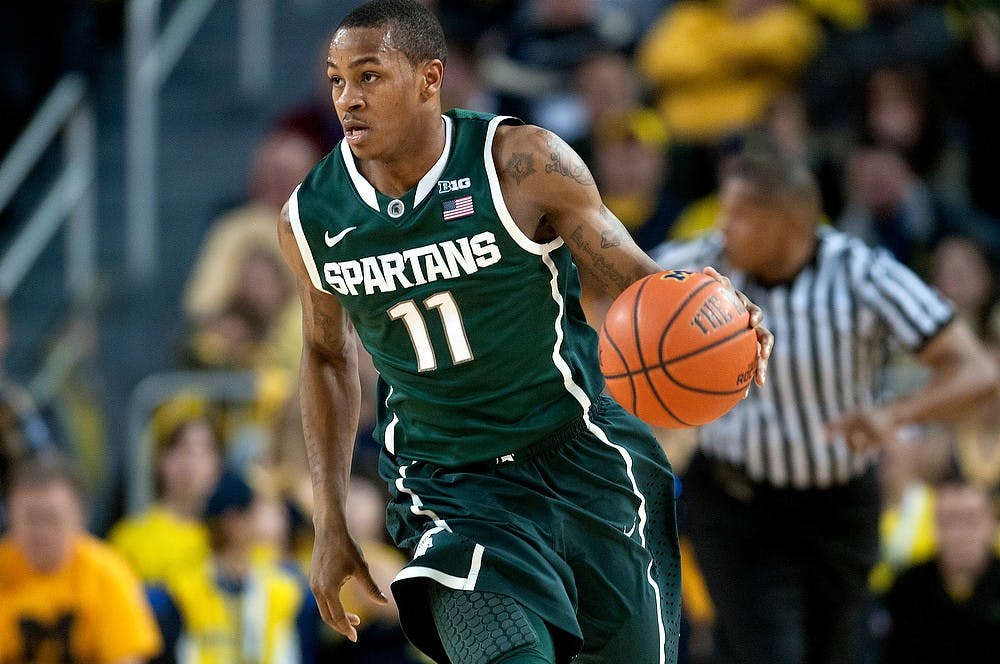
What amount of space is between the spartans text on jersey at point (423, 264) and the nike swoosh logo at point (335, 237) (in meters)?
0.07

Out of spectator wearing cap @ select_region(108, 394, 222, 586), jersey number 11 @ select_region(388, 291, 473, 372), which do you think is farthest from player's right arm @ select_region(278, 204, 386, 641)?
spectator wearing cap @ select_region(108, 394, 222, 586)

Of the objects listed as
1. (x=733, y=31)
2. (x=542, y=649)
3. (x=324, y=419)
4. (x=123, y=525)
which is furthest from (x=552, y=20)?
(x=542, y=649)

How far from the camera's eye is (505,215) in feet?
13.7

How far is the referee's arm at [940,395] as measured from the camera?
594cm

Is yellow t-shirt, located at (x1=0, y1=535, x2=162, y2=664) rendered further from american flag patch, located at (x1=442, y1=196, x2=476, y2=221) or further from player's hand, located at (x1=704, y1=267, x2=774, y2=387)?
player's hand, located at (x1=704, y1=267, x2=774, y2=387)

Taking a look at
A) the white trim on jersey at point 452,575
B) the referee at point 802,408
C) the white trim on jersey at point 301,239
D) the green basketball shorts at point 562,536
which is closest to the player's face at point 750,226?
the referee at point 802,408

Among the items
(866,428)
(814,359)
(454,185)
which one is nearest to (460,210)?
(454,185)

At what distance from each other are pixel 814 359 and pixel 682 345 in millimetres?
2324

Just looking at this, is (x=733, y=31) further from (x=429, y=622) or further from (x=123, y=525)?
(x=429, y=622)

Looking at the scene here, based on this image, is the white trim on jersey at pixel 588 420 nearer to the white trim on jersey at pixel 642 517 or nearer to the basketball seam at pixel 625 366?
Result: the white trim on jersey at pixel 642 517

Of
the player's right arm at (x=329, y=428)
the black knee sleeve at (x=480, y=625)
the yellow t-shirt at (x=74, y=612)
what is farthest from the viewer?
the yellow t-shirt at (x=74, y=612)

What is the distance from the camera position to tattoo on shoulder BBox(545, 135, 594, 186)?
4.16m

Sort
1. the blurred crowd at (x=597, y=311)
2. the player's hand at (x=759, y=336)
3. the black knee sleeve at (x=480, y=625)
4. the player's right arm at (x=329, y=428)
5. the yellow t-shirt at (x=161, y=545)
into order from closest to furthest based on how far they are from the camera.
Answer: the black knee sleeve at (x=480, y=625) < the player's hand at (x=759, y=336) < the player's right arm at (x=329, y=428) < the blurred crowd at (x=597, y=311) < the yellow t-shirt at (x=161, y=545)

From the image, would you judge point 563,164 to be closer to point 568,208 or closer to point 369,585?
point 568,208
